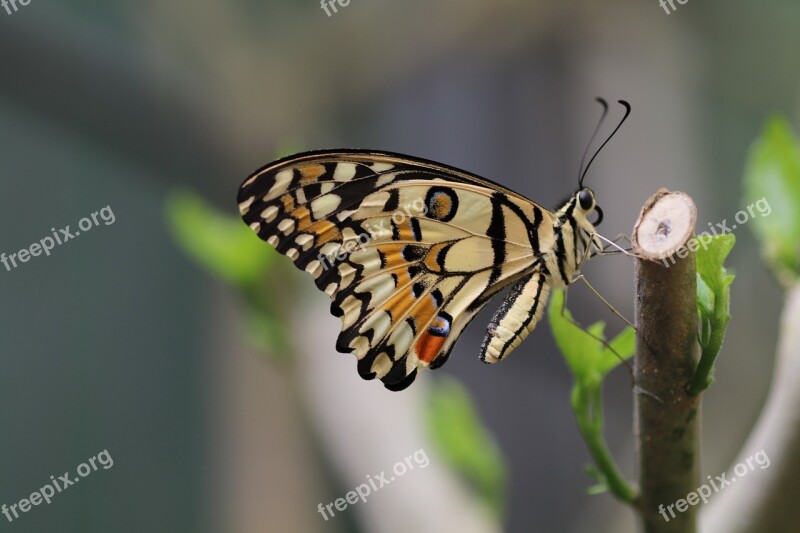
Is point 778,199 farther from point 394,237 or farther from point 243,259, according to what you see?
point 243,259

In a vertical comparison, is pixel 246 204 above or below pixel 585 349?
above

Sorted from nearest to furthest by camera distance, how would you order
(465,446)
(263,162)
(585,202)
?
(585,202) → (465,446) → (263,162)

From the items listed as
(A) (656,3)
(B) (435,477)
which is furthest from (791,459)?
(A) (656,3)

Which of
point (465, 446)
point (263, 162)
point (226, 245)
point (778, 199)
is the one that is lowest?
point (465, 446)

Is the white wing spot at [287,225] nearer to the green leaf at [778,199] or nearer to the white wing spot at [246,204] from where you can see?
the white wing spot at [246,204]

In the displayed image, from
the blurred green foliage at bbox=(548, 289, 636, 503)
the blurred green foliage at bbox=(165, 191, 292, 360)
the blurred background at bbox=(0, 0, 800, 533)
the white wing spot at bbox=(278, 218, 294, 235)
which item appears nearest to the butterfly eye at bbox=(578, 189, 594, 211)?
the blurred green foliage at bbox=(548, 289, 636, 503)

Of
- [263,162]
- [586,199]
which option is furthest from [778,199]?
[263,162]

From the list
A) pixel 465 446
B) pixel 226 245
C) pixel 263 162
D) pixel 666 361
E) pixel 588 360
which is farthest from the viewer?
pixel 263 162

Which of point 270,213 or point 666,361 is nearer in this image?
point 666,361
